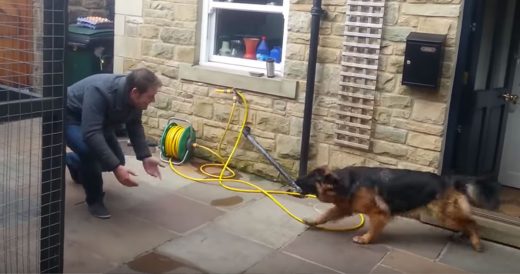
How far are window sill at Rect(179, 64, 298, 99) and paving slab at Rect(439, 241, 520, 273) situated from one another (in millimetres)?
2206

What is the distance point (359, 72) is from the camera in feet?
17.7

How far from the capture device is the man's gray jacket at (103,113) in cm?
441

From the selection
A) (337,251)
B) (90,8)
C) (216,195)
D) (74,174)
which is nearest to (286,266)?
(337,251)

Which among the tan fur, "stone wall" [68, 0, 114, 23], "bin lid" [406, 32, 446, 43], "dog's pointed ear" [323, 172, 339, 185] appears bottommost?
the tan fur

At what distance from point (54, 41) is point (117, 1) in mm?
4249

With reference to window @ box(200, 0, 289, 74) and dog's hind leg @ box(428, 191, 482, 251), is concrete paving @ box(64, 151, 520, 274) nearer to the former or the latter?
dog's hind leg @ box(428, 191, 482, 251)

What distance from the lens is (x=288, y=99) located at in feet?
19.5

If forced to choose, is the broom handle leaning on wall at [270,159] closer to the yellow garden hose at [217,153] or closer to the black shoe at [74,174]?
the yellow garden hose at [217,153]

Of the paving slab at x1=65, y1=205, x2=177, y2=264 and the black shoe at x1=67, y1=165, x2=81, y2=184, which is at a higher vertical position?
the black shoe at x1=67, y1=165, x2=81, y2=184

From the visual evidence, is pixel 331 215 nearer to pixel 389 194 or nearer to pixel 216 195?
pixel 389 194

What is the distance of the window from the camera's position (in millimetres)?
6289

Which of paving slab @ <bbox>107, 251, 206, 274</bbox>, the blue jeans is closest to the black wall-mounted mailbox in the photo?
paving slab @ <bbox>107, 251, 206, 274</bbox>

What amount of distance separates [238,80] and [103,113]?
2017mm

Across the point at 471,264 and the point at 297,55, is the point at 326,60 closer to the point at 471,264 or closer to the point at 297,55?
the point at 297,55
